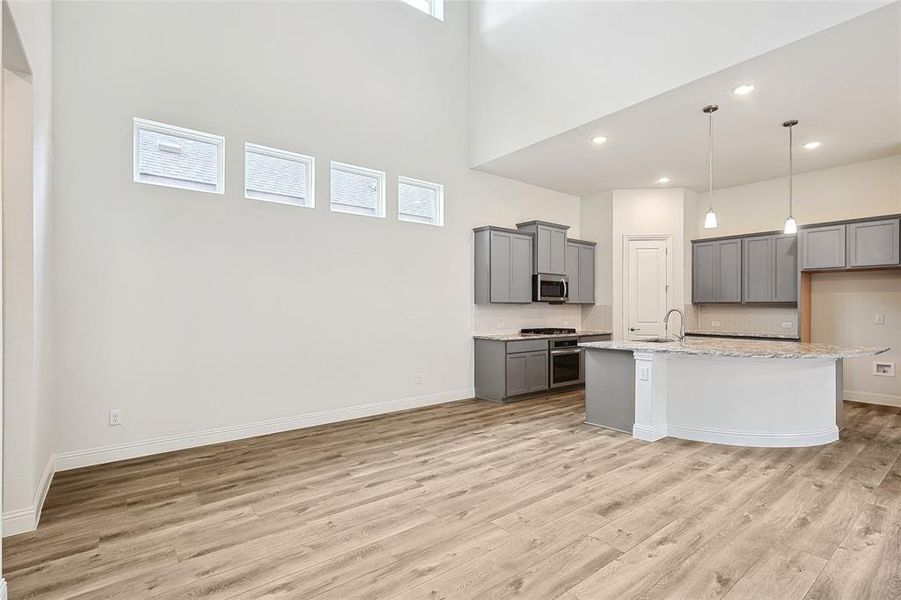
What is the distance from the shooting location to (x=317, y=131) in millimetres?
5234

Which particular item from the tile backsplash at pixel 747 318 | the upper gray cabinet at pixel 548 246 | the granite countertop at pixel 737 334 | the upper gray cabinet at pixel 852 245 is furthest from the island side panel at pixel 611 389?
the tile backsplash at pixel 747 318

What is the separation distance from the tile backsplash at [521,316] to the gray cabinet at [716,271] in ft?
6.31

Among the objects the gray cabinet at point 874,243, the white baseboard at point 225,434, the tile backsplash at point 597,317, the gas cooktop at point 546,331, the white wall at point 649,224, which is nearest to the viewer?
the white baseboard at point 225,434

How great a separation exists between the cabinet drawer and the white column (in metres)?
1.98

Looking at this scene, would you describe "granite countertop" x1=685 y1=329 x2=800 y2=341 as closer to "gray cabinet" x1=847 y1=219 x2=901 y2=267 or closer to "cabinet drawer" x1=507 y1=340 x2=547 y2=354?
"gray cabinet" x1=847 y1=219 x2=901 y2=267

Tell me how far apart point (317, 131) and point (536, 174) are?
3263mm

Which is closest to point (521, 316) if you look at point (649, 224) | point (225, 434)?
point (649, 224)

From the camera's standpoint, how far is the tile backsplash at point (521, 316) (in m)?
6.85

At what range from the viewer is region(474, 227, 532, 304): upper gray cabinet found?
656cm

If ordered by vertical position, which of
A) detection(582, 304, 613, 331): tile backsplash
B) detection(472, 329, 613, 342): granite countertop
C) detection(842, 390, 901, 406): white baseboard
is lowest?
detection(842, 390, 901, 406): white baseboard

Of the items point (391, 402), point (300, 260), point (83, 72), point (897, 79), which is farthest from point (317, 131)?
point (897, 79)

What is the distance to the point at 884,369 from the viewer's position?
20.1ft

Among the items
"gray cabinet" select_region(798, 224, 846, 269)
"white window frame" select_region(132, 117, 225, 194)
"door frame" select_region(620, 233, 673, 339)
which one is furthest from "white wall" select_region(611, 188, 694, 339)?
"white window frame" select_region(132, 117, 225, 194)

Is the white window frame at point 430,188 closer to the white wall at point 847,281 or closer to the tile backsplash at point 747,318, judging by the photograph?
the tile backsplash at point 747,318
